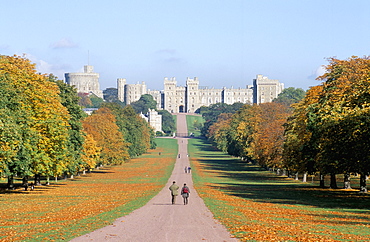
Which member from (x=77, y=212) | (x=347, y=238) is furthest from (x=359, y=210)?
(x=77, y=212)

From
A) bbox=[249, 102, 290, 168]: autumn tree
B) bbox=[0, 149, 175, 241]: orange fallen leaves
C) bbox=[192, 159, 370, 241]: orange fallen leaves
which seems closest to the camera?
bbox=[192, 159, 370, 241]: orange fallen leaves

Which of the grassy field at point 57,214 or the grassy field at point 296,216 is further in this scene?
the grassy field at point 57,214

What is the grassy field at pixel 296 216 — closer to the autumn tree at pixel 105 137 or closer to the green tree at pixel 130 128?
the autumn tree at pixel 105 137

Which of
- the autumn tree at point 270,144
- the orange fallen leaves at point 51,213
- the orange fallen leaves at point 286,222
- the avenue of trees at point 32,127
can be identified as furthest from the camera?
the autumn tree at point 270,144

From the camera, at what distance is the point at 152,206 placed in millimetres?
31547

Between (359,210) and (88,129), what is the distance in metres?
51.3

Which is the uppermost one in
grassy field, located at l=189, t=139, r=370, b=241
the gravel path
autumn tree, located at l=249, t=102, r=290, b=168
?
autumn tree, located at l=249, t=102, r=290, b=168

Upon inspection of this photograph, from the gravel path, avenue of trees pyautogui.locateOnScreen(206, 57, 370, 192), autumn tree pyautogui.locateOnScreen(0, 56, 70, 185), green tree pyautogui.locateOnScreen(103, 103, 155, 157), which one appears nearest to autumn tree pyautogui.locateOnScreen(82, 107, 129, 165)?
green tree pyautogui.locateOnScreen(103, 103, 155, 157)

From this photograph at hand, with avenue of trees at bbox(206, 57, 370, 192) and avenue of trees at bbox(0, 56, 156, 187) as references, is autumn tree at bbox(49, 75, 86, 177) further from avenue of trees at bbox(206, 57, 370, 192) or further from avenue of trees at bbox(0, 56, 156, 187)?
avenue of trees at bbox(206, 57, 370, 192)

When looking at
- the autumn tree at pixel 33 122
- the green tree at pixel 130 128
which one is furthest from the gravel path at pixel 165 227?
the green tree at pixel 130 128

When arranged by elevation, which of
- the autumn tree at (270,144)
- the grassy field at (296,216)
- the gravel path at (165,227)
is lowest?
the grassy field at (296,216)

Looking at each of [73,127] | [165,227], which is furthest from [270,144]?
[165,227]

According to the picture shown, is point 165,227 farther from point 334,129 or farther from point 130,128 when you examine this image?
point 130,128

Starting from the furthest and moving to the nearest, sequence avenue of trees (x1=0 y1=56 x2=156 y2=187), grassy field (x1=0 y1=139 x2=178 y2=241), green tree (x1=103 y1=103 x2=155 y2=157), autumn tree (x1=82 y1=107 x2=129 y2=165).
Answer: green tree (x1=103 y1=103 x2=155 y2=157) → autumn tree (x1=82 y1=107 x2=129 y2=165) → avenue of trees (x1=0 y1=56 x2=156 y2=187) → grassy field (x1=0 y1=139 x2=178 y2=241)
